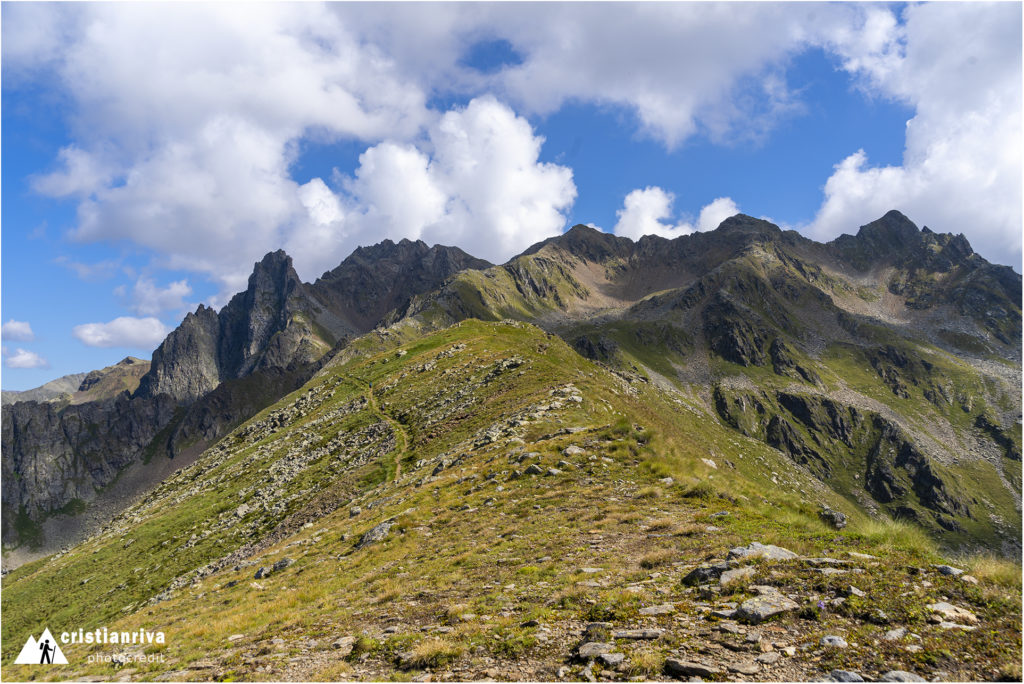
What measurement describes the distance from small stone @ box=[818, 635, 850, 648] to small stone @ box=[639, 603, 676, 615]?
3124 mm

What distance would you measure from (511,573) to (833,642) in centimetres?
952

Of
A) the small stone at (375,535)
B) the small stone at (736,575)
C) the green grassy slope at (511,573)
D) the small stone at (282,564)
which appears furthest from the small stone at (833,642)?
the small stone at (282,564)

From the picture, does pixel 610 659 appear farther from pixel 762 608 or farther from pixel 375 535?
pixel 375 535

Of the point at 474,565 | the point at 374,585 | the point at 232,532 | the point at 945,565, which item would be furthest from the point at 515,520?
the point at 232,532

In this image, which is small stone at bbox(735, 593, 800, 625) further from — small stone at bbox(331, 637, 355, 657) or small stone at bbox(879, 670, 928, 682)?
small stone at bbox(331, 637, 355, 657)

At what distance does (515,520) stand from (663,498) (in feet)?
23.4

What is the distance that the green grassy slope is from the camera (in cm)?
959

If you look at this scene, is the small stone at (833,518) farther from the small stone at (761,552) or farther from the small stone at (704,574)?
the small stone at (704,574)

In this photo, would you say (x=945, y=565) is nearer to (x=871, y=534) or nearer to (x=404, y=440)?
(x=871, y=534)

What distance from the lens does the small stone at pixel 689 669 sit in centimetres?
830

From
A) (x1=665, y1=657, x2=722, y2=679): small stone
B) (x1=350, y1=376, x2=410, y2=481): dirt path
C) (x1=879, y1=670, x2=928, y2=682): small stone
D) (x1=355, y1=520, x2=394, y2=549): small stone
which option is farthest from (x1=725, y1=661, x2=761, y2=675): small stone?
(x1=350, y1=376, x2=410, y2=481): dirt path

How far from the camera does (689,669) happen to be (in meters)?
8.37

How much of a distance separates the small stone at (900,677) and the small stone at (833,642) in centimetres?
91

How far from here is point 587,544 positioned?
17406 mm
